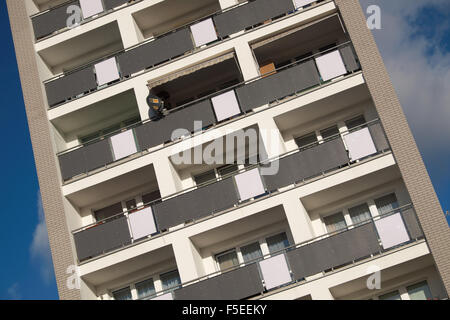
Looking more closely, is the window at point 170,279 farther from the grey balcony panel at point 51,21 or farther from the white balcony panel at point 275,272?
the grey balcony panel at point 51,21

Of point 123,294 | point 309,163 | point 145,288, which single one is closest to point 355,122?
point 309,163

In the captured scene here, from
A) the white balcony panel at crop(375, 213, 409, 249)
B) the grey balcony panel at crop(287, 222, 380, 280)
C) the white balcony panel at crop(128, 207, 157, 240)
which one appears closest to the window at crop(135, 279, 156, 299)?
the white balcony panel at crop(128, 207, 157, 240)

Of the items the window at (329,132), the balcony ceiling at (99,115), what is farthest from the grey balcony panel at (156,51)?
the window at (329,132)

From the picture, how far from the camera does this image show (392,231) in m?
17.3

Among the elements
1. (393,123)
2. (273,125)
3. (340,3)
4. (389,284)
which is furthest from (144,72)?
(389,284)

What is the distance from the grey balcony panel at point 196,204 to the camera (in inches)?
758

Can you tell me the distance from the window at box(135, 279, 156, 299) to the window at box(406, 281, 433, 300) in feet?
27.0

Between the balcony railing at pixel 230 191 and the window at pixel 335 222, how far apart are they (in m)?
1.50

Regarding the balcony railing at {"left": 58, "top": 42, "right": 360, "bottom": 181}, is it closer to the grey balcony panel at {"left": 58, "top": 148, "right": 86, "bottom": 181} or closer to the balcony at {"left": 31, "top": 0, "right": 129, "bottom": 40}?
the grey balcony panel at {"left": 58, "top": 148, "right": 86, "bottom": 181}

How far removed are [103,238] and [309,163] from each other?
709 centimetres

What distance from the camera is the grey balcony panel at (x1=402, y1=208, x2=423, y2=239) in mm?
17141

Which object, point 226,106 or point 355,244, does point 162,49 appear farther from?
point 355,244
